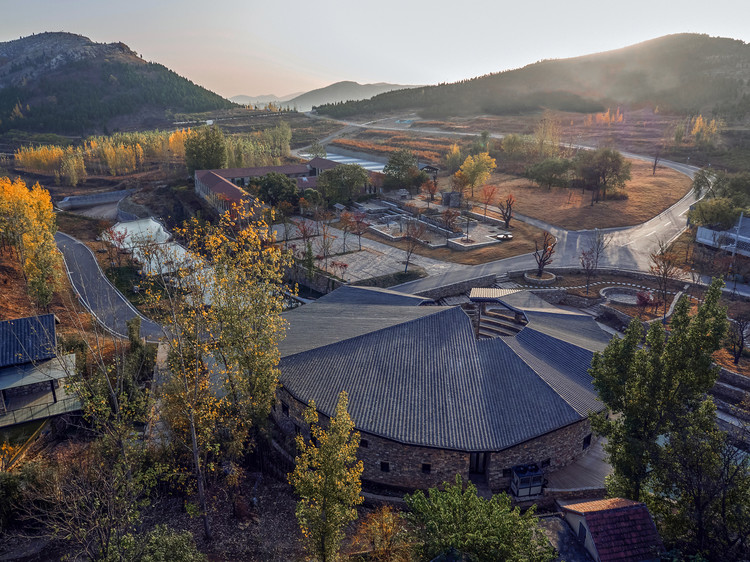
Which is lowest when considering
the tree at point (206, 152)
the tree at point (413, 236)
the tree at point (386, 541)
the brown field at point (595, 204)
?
the tree at point (386, 541)

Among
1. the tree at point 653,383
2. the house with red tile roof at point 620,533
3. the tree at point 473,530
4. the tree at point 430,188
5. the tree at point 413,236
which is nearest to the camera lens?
the tree at point 473,530

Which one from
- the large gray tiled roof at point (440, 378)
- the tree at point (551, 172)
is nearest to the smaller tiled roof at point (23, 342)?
the large gray tiled roof at point (440, 378)

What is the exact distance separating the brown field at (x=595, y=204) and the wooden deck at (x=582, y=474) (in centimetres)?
4238

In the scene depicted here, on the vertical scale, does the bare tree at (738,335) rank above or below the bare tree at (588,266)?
below

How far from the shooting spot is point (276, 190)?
225 feet

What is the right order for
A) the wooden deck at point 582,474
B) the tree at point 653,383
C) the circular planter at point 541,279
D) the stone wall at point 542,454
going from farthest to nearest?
the circular planter at point 541,279 → the wooden deck at point 582,474 → the stone wall at point 542,454 → the tree at point 653,383

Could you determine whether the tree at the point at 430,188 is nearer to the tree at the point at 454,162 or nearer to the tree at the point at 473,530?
the tree at the point at 454,162

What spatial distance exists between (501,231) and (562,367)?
1445 inches

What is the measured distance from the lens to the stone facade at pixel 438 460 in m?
21.4

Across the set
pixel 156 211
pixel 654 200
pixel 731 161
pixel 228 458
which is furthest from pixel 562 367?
pixel 731 161

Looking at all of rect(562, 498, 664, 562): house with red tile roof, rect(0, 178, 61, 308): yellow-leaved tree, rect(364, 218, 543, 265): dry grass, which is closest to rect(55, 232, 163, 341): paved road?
rect(0, 178, 61, 308): yellow-leaved tree

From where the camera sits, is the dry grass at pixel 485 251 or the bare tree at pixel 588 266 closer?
the bare tree at pixel 588 266

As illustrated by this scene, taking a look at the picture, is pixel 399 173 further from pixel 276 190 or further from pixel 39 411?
pixel 39 411

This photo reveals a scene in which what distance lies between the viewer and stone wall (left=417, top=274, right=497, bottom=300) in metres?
42.7
